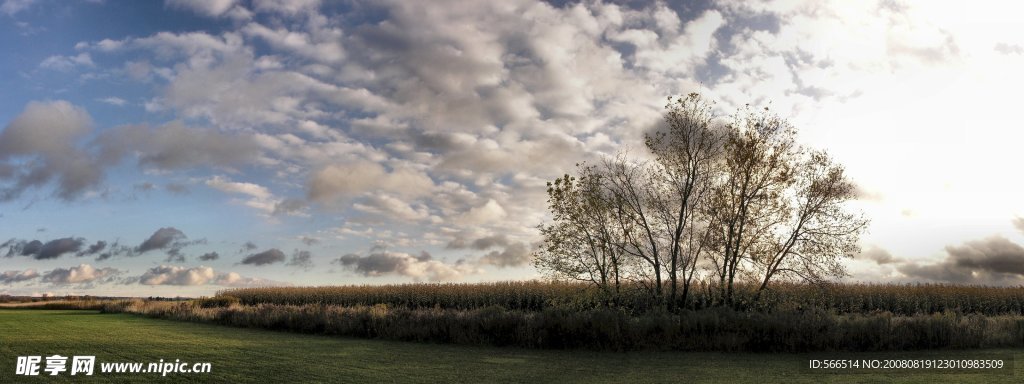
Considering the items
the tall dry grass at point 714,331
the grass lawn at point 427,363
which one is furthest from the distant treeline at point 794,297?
the grass lawn at point 427,363

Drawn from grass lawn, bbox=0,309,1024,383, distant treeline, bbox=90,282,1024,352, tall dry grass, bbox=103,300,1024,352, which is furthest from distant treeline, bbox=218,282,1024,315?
grass lawn, bbox=0,309,1024,383

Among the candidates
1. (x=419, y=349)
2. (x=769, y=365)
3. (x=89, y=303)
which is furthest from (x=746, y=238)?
(x=89, y=303)

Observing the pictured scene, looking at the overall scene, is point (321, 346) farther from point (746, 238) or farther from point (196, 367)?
point (746, 238)

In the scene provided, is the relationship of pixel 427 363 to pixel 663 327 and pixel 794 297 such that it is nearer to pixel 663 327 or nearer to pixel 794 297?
pixel 663 327

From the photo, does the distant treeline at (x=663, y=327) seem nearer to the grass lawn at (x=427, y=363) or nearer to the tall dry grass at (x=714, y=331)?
the tall dry grass at (x=714, y=331)

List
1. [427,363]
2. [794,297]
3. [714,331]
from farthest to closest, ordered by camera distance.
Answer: [794,297], [714,331], [427,363]

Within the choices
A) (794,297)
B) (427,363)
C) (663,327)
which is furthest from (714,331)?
(794,297)

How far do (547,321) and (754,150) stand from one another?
456 inches

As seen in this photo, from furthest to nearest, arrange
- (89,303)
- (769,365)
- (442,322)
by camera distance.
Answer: (89,303) → (442,322) → (769,365)

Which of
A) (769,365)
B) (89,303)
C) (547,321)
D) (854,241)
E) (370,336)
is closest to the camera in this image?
(769,365)

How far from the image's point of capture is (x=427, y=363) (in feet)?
41.2

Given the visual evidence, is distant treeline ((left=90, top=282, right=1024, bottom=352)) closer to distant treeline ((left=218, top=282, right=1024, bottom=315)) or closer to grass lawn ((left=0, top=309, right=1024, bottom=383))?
grass lawn ((left=0, top=309, right=1024, bottom=383))

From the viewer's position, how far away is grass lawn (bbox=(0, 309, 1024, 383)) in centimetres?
1073

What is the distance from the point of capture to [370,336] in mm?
18812
